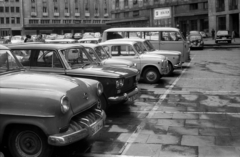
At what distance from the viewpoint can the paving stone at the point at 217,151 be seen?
18.0ft

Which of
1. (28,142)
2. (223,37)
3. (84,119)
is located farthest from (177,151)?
(223,37)

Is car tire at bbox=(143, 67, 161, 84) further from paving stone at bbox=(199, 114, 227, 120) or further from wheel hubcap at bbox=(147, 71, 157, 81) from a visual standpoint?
paving stone at bbox=(199, 114, 227, 120)

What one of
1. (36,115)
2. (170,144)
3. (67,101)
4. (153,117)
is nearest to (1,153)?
(36,115)

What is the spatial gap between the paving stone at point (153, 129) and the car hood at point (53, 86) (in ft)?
5.32

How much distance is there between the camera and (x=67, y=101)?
4.93 m

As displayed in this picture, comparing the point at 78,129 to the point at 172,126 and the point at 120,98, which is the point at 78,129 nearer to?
the point at 172,126

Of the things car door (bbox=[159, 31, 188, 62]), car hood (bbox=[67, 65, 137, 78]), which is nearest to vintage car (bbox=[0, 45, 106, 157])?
car hood (bbox=[67, 65, 137, 78])

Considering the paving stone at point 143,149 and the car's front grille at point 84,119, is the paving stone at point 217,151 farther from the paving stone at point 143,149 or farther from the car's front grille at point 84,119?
the car's front grille at point 84,119

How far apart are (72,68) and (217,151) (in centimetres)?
385

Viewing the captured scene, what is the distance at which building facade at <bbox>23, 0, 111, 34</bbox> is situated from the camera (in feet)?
290

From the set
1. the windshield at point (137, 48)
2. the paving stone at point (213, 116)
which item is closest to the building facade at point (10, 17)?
the windshield at point (137, 48)

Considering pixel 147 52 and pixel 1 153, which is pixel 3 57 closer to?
pixel 1 153

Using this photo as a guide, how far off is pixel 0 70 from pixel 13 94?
1.04m

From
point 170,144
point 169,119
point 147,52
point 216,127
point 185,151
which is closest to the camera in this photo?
point 185,151
